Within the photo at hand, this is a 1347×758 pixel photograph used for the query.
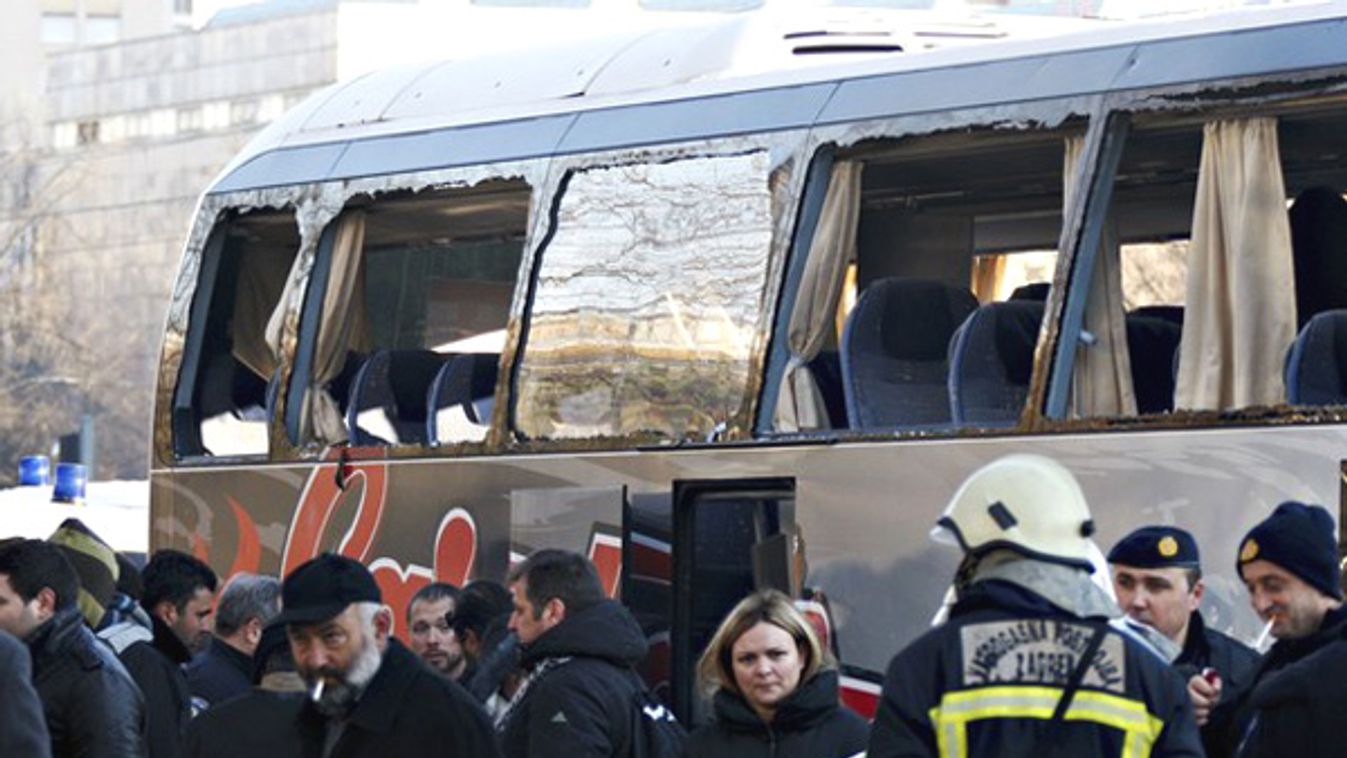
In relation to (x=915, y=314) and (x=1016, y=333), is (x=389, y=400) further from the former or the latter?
(x=1016, y=333)

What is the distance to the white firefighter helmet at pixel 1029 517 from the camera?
731cm

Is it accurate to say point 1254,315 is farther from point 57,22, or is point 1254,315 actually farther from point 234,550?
point 57,22

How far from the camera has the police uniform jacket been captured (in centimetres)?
726

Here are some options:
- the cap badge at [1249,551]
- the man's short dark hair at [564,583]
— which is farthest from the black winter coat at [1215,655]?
the man's short dark hair at [564,583]

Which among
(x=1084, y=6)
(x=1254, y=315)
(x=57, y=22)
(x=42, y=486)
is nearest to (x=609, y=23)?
(x=57, y=22)

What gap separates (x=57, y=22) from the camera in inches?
4879

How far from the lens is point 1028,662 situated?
7.26 metres

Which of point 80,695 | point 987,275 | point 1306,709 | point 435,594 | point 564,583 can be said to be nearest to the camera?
point 1306,709

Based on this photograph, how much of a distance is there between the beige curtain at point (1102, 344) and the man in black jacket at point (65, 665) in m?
3.40

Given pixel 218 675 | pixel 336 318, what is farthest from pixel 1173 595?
pixel 336 318

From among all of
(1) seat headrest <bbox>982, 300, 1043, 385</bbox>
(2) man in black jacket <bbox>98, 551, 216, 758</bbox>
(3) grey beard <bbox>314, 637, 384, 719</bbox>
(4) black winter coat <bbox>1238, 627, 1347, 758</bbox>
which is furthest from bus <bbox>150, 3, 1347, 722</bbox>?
(3) grey beard <bbox>314, 637, 384, 719</bbox>

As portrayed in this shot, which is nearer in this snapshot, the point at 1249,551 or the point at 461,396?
the point at 1249,551

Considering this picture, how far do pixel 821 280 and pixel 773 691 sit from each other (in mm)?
4053

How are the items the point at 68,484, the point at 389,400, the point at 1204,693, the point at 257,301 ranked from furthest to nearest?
the point at 68,484, the point at 257,301, the point at 389,400, the point at 1204,693
